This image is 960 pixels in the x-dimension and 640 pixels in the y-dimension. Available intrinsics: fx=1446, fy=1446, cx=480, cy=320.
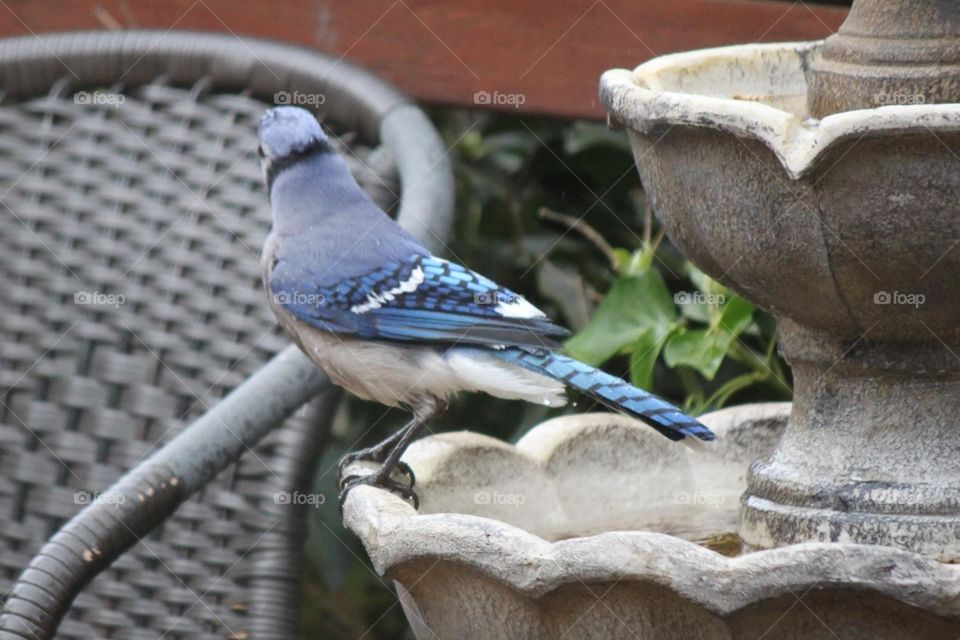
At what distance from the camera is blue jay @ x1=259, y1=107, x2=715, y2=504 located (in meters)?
2.17

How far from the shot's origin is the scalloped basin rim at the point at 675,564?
143 centimetres

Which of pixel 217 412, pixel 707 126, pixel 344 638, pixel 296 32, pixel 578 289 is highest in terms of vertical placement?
pixel 296 32

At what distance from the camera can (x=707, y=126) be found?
1.65m

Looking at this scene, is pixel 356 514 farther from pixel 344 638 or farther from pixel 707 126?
pixel 344 638

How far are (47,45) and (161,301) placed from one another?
0.71 m

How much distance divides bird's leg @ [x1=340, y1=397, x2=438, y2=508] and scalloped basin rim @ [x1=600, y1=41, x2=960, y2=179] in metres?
0.60

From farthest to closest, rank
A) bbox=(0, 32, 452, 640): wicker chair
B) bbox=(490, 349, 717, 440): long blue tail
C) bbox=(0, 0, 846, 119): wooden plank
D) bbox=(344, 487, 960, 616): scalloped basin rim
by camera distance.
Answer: bbox=(0, 0, 846, 119): wooden plank, bbox=(0, 32, 452, 640): wicker chair, bbox=(490, 349, 717, 440): long blue tail, bbox=(344, 487, 960, 616): scalloped basin rim

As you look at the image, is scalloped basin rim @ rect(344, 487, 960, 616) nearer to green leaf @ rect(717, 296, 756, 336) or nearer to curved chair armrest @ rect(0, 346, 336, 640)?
curved chair armrest @ rect(0, 346, 336, 640)

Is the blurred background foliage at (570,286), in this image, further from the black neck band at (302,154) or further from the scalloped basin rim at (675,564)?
the scalloped basin rim at (675,564)

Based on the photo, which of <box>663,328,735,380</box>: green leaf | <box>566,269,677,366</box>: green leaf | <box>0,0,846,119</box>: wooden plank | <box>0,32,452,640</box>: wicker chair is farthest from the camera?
<box>0,0,846,119</box>: wooden plank

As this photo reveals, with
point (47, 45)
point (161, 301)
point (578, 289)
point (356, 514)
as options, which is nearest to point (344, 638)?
point (578, 289)

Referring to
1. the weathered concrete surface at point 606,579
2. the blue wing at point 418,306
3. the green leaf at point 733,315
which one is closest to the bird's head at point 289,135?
the blue wing at point 418,306

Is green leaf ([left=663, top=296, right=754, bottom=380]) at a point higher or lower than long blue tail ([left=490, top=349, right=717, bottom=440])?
lower

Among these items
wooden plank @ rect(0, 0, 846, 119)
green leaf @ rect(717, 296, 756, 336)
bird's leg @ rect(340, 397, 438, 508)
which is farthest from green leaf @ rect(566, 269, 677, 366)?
bird's leg @ rect(340, 397, 438, 508)
